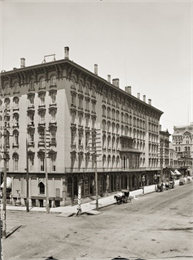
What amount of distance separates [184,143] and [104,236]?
98.2m

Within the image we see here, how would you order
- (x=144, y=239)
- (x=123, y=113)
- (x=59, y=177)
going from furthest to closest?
1. (x=123, y=113)
2. (x=59, y=177)
3. (x=144, y=239)

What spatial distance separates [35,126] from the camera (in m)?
41.7

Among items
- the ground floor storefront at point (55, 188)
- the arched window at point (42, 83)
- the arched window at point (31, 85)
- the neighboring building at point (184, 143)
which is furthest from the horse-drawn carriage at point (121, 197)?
the neighboring building at point (184, 143)

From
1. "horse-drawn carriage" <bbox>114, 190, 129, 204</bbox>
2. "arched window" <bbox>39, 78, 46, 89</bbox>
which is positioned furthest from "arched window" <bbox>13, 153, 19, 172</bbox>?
"horse-drawn carriage" <bbox>114, 190, 129, 204</bbox>

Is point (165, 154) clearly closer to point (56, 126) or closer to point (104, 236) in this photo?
point (56, 126)

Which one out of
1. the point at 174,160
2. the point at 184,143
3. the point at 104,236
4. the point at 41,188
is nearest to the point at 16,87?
the point at 41,188

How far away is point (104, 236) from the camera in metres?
21.0

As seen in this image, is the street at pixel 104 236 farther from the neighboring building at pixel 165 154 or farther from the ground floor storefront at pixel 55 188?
the neighboring building at pixel 165 154

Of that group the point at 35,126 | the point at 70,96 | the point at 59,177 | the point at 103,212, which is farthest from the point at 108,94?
the point at 103,212

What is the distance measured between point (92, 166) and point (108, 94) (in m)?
13.7

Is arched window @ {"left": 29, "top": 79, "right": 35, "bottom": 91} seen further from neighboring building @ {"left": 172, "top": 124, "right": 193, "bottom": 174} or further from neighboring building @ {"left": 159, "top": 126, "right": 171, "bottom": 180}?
neighboring building @ {"left": 172, "top": 124, "right": 193, "bottom": 174}

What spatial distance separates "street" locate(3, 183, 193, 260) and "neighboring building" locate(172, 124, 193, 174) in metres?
79.4

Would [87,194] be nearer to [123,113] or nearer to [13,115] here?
[13,115]

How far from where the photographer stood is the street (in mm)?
17094
